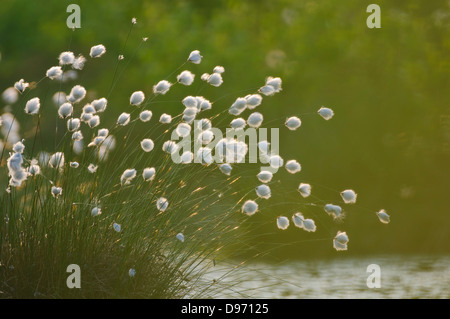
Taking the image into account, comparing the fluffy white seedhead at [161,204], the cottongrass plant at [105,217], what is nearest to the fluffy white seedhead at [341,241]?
the cottongrass plant at [105,217]

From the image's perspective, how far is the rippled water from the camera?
608cm

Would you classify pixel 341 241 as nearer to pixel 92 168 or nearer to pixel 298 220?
pixel 298 220

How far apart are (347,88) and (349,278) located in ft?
18.5

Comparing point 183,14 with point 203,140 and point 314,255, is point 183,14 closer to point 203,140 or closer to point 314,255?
point 314,255

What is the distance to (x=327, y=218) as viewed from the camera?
35.1 feet

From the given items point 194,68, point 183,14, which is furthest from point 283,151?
point 183,14

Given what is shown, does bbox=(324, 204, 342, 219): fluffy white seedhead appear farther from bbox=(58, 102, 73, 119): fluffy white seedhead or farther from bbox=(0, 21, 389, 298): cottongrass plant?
bbox=(58, 102, 73, 119): fluffy white seedhead

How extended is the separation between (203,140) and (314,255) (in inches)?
208

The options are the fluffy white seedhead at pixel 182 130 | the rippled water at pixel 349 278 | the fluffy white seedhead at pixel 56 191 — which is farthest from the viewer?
the rippled water at pixel 349 278

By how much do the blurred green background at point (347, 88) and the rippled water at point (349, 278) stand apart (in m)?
1.61

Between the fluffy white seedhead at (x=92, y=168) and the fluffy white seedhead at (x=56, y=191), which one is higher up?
the fluffy white seedhead at (x=92, y=168)

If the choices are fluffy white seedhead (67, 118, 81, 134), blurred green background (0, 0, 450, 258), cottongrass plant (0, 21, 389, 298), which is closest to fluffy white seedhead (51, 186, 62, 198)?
cottongrass plant (0, 21, 389, 298)

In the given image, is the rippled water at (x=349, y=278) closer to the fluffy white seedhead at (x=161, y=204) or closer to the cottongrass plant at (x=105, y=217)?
the cottongrass plant at (x=105, y=217)

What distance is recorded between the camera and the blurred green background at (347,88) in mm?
10906
